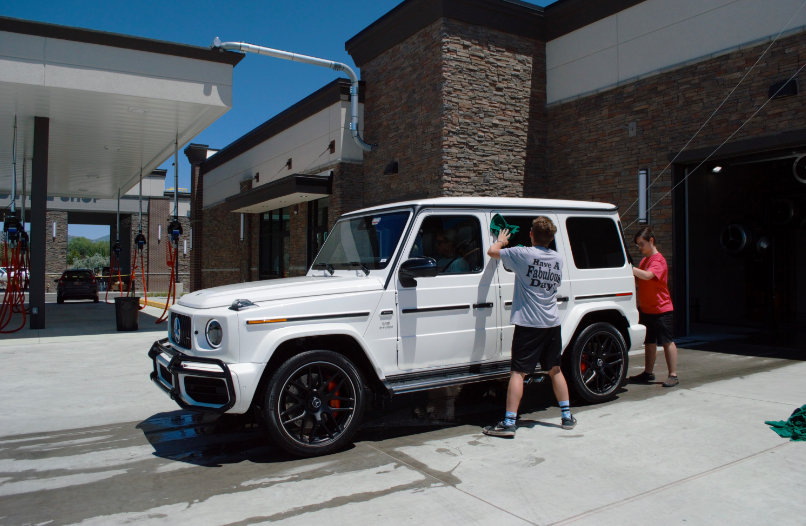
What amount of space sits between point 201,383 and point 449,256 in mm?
2317

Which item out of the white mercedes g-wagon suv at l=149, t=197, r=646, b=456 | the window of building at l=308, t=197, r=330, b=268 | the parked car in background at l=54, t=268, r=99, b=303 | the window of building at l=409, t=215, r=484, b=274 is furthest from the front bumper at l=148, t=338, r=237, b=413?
the parked car in background at l=54, t=268, r=99, b=303

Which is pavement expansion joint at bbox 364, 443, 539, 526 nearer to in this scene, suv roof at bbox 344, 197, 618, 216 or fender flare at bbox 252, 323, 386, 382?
fender flare at bbox 252, 323, 386, 382

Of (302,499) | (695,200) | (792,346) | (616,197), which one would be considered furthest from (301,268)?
(302,499)

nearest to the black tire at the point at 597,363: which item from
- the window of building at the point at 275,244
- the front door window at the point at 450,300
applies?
the front door window at the point at 450,300

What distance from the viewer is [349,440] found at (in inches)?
185

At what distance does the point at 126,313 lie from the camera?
1323cm

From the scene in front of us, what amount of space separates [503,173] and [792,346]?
21.1ft

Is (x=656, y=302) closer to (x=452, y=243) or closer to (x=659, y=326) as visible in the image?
(x=659, y=326)

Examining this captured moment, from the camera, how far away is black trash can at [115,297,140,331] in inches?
518

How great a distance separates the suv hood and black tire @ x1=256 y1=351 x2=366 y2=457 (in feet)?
1.60

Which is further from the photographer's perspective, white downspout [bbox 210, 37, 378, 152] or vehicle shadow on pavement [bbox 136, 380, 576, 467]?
white downspout [bbox 210, 37, 378, 152]

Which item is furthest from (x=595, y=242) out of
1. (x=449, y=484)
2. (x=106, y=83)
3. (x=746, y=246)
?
(x=106, y=83)

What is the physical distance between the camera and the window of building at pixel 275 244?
802 inches

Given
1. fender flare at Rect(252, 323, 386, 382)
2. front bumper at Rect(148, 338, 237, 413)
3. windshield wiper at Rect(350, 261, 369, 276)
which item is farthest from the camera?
windshield wiper at Rect(350, 261, 369, 276)
